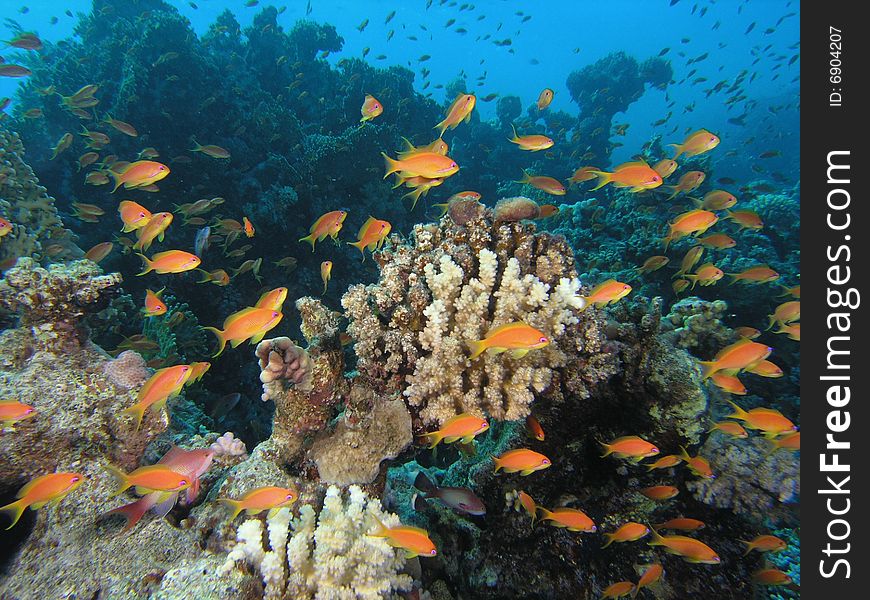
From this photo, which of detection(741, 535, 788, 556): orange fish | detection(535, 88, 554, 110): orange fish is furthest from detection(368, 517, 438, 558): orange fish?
detection(535, 88, 554, 110): orange fish

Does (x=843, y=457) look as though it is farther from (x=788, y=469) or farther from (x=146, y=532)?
A: (x=146, y=532)

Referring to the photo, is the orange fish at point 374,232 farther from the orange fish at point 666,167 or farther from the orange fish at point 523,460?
the orange fish at point 666,167

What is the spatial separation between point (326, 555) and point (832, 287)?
3.73 meters

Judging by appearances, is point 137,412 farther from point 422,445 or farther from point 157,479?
point 422,445

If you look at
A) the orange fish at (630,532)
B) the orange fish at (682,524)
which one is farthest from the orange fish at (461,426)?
the orange fish at (682,524)

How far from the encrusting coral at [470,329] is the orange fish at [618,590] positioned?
125 centimetres

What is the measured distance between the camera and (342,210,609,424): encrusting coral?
9.10 ft

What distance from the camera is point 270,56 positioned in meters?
16.9

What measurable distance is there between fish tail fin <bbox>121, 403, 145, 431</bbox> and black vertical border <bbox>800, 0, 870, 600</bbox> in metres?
4.46

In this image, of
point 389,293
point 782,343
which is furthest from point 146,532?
point 782,343

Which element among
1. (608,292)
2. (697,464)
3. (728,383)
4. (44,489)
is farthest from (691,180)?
(44,489)

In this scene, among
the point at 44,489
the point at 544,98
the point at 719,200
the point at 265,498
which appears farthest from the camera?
the point at 544,98

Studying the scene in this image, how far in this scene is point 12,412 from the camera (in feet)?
8.37

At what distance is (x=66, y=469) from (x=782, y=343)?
10274 mm
